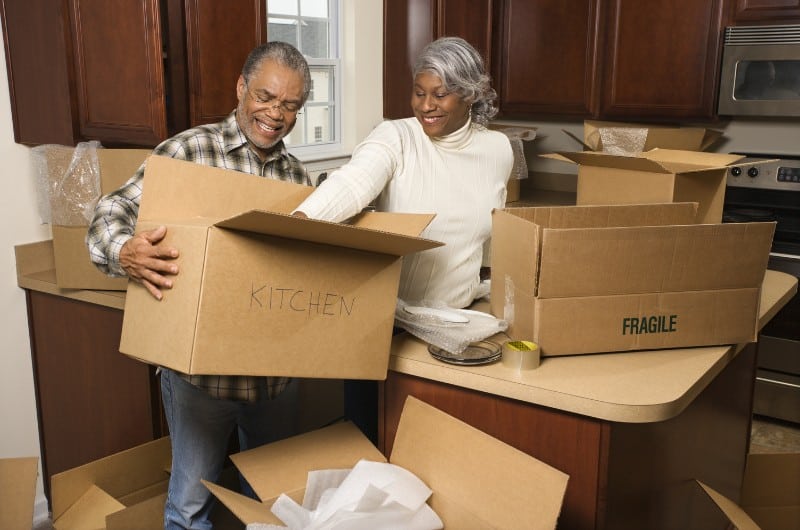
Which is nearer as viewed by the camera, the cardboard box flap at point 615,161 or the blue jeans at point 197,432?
the blue jeans at point 197,432

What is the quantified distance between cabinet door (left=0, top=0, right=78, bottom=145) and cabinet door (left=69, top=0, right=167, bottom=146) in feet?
0.12

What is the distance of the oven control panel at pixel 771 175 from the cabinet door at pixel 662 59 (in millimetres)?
294

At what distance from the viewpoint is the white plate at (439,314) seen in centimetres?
162

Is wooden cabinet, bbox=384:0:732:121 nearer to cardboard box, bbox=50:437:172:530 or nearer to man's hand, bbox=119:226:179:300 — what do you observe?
cardboard box, bbox=50:437:172:530

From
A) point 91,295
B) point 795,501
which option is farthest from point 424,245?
point 795,501

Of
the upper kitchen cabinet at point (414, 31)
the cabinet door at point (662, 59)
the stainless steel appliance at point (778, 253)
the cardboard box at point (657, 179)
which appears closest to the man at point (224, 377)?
the cardboard box at point (657, 179)

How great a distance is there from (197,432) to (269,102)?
794 millimetres

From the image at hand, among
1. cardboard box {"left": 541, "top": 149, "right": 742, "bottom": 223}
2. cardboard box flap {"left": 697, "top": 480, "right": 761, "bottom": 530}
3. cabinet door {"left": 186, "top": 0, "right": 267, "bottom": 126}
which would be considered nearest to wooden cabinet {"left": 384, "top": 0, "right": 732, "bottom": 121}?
cardboard box {"left": 541, "top": 149, "right": 742, "bottom": 223}

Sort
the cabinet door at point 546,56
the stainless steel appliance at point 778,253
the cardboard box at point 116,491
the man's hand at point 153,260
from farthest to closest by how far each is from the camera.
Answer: the cabinet door at point 546,56 → the stainless steel appliance at point 778,253 → the cardboard box at point 116,491 → the man's hand at point 153,260

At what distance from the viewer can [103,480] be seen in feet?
7.08

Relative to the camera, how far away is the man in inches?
69.6

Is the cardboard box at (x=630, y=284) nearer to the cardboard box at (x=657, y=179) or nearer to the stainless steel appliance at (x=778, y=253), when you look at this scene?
the cardboard box at (x=657, y=179)

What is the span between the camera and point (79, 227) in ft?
7.28

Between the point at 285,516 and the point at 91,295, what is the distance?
119 cm
